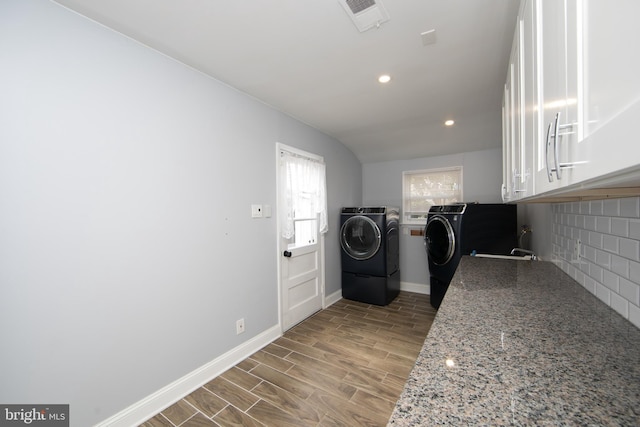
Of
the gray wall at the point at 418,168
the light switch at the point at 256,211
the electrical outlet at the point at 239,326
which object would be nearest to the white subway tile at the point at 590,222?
the light switch at the point at 256,211

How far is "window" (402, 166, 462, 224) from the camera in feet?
12.4

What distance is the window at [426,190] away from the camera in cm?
379

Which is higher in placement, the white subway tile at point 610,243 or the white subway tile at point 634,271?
the white subway tile at point 610,243

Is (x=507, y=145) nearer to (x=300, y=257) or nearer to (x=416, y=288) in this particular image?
(x=300, y=257)

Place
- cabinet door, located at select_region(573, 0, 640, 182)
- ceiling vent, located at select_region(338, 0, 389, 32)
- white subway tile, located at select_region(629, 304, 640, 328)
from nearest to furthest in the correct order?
cabinet door, located at select_region(573, 0, 640, 182)
white subway tile, located at select_region(629, 304, 640, 328)
ceiling vent, located at select_region(338, 0, 389, 32)

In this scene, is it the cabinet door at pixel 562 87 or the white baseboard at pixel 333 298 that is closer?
the cabinet door at pixel 562 87

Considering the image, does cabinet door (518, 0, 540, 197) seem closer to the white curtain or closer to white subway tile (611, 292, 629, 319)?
white subway tile (611, 292, 629, 319)

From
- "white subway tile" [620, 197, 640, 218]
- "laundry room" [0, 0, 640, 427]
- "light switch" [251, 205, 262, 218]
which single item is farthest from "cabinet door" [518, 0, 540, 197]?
"light switch" [251, 205, 262, 218]

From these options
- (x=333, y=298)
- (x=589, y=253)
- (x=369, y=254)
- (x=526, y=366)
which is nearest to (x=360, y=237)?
(x=369, y=254)

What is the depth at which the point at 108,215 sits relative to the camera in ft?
4.69

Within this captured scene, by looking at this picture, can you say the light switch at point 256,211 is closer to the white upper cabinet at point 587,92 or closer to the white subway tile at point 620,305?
the white upper cabinet at point 587,92

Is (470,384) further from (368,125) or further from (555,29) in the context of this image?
(368,125)

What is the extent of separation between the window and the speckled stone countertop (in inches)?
112

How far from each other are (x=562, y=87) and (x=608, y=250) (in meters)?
0.84
